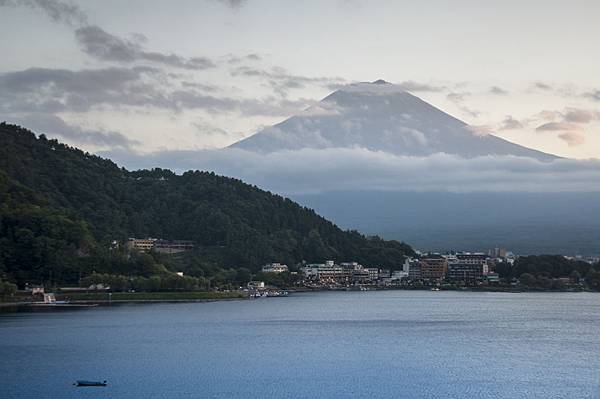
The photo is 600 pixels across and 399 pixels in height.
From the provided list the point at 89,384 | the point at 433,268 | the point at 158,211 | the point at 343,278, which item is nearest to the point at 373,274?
the point at 343,278

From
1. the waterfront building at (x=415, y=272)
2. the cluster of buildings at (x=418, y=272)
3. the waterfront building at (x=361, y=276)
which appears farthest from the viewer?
the waterfront building at (x=415, y=272)

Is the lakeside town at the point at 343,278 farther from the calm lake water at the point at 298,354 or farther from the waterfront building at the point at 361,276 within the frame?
the calm lake water at the point at 298,354

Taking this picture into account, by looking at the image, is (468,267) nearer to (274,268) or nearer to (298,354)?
(274,268)

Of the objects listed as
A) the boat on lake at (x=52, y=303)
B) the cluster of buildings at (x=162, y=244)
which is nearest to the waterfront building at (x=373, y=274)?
the cluster of buildings at (x=162, y=244)

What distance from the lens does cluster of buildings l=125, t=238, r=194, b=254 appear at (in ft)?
306

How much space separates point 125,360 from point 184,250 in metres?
64.0

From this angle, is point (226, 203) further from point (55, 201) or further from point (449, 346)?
point (449, 346)

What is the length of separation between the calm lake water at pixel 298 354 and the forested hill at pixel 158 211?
90.1 feet

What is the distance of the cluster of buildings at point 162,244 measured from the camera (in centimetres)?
9326

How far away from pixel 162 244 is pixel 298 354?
62.8 metres

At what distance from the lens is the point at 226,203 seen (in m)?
107

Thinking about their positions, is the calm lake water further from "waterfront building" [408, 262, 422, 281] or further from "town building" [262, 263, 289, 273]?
"waterfront building" [408, 262, 422, 281]

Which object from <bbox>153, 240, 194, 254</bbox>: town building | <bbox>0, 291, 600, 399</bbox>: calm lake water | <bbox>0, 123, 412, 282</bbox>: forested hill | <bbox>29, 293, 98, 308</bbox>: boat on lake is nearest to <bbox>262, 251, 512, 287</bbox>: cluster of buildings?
<bbox>0, 123, 412, 282</bbox>: forested hill

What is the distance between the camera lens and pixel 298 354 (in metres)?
36.0
